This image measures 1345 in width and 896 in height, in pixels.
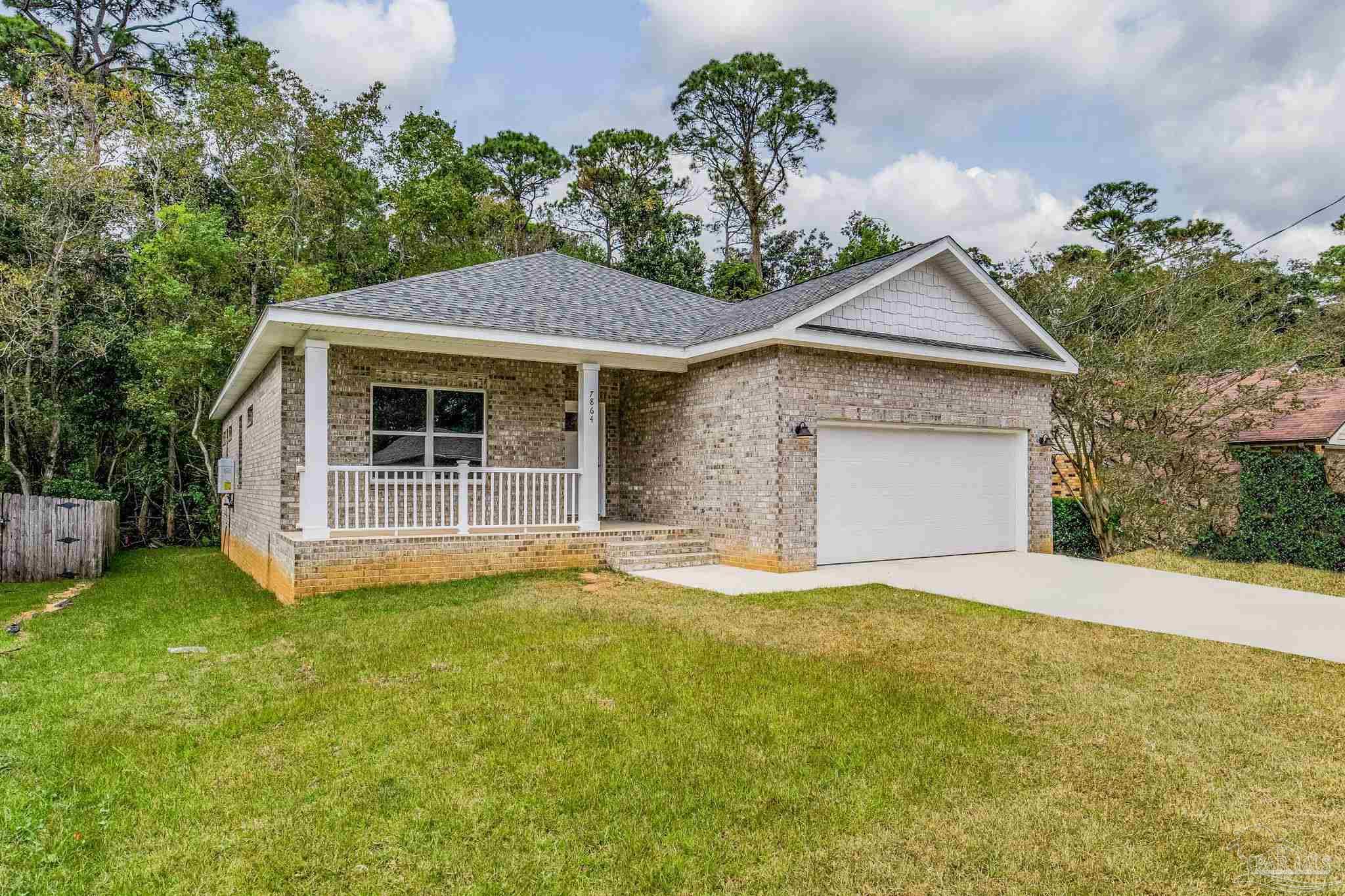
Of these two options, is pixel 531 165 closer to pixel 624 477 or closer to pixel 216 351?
pixel 216 351

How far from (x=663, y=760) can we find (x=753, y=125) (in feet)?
93.0

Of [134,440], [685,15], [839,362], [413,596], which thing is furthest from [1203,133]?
[134,440]

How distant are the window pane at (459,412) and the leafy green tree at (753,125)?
18613 mm

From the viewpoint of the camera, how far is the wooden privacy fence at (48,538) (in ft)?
38.3

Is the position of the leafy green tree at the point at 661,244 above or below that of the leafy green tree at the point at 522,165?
below

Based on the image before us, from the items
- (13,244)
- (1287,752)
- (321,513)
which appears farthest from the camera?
(13,244)

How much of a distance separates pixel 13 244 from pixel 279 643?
50.5ft

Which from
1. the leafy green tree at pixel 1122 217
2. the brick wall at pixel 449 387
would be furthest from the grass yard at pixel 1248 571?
the leafy green tree at pixel 1122 217

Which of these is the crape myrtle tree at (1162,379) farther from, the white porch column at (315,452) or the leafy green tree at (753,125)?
the leafy green tree at (753,125)

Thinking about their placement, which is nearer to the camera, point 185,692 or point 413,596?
point 185,692

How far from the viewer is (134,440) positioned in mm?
18156

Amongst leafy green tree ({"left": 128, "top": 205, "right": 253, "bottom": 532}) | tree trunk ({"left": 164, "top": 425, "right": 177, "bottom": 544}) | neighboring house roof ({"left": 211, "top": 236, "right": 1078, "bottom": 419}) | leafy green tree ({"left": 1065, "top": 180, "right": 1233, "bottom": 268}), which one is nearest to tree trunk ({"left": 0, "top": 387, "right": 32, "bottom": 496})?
leafy green tree ({"left": 128, "top": 205, "right": 253, "bottom": 532})

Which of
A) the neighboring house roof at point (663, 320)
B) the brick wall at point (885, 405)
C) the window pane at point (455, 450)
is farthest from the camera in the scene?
the window pane at point (455, 450)

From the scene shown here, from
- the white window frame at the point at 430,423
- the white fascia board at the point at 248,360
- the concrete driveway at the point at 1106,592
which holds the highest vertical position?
the white fascia board at the point at 248,360
